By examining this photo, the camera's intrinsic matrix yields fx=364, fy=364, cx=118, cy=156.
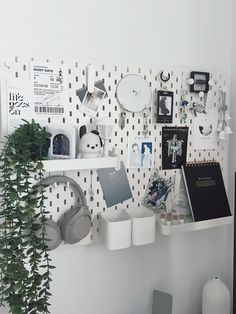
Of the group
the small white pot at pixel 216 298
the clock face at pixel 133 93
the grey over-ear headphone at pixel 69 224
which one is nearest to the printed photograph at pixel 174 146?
the clock face at pixel 133 93

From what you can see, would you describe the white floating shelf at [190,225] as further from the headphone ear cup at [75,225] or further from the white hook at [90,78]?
the white hook at [90,78]

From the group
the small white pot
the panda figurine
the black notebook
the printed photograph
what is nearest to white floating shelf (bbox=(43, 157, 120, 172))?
the panda figurine

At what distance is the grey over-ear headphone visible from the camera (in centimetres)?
104

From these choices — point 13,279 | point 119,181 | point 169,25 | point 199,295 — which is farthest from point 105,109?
point 199,295

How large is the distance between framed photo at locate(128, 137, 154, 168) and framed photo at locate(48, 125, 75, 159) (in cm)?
24

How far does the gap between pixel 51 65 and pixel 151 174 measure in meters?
0.49

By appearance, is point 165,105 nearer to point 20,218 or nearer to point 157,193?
point 157,193

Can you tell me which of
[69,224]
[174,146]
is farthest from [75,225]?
[174,146]

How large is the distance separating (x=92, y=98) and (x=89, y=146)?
18 cm

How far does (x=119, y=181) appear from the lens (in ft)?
3.92

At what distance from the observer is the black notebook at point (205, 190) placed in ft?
4.27

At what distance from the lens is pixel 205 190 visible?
134 centimetres

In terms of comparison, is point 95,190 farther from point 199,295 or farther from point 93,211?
point 199,295

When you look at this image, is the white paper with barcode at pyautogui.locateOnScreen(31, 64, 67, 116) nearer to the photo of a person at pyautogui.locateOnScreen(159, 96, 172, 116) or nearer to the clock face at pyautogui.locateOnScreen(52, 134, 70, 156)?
the clock face at pyautogui.locateOnScreen(52, 134, 70, 156)
